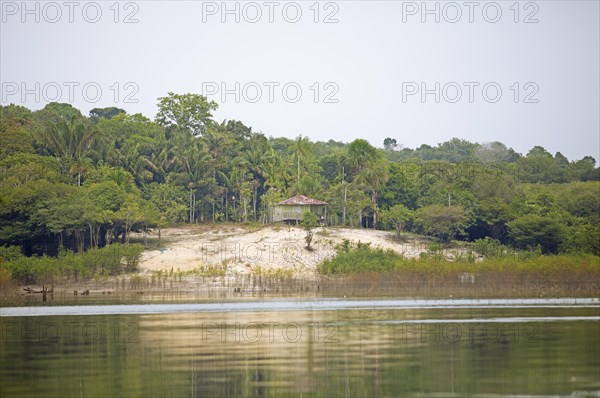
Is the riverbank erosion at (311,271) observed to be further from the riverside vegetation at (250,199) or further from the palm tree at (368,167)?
the palm tree at (368,167)

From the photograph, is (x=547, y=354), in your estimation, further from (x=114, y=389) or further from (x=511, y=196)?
(x=511, y=196)

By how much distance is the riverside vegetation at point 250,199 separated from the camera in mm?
60309

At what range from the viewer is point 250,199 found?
82875 mm

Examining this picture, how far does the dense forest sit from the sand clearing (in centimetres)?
217

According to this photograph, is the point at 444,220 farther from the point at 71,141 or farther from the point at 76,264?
the point at 71,141

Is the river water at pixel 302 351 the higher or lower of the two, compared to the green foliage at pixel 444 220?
lower

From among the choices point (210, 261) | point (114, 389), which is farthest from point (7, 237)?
point (114, 389)

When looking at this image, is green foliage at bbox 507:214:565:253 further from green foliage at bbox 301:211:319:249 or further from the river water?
the river water

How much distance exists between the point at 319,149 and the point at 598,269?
199 ft

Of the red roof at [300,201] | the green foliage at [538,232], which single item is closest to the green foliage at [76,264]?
the red roof at [300,201]

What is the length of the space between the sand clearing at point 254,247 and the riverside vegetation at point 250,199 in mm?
1273

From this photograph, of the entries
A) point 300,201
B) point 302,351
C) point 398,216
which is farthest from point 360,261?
point 302,351

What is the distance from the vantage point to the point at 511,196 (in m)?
75.8

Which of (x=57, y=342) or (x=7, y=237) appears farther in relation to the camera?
(x=7, y=237)
